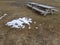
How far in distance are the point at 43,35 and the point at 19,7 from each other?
2.37 metres

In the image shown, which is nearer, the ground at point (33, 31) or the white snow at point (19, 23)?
the ground at point (33, 31)

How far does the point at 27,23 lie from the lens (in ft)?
14.5

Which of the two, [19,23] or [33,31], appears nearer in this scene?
[33,31]

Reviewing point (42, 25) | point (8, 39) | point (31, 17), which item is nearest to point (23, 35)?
point (8, 39)

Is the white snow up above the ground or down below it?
above

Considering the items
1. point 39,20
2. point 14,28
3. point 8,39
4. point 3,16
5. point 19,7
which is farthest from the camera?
point 19,7

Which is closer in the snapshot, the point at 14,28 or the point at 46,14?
the point at 14,28

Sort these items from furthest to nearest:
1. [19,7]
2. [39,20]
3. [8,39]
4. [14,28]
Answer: [19,7] < [39,20] < [14,28] < [8,39]

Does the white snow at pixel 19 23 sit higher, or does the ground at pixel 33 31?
the white snow at pixel 19 23

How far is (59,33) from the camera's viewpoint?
396 centimetres

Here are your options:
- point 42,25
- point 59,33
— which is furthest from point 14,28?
point 59,33

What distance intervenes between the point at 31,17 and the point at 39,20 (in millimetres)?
343

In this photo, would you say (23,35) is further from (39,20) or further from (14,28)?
(39,20)

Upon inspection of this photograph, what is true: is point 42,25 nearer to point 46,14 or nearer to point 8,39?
point 46,14
